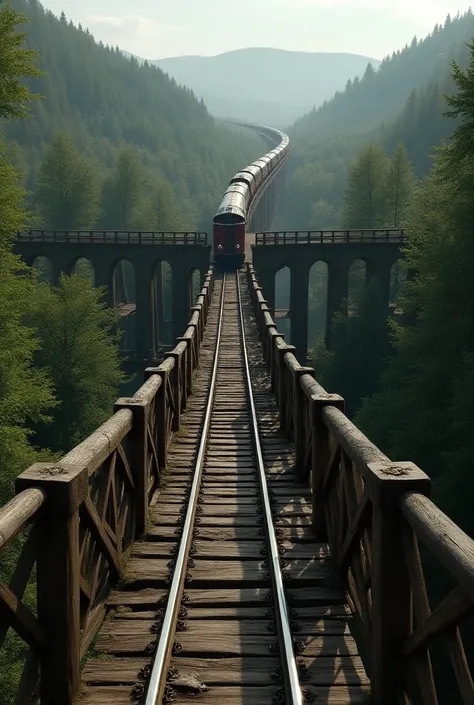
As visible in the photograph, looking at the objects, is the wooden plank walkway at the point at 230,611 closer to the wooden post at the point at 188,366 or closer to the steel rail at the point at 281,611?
the steel rail at the point at 281,611

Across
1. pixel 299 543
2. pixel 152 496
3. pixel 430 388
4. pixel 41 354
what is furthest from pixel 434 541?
pixel 41 354

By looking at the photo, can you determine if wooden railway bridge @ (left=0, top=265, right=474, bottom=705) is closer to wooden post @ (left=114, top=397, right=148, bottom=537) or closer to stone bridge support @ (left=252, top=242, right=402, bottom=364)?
wooden post @ (left=114, top=397, right=148, bottom=537)

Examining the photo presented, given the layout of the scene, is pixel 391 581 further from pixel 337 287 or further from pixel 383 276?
pixel 383 276

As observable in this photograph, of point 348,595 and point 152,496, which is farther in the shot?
point 152,496

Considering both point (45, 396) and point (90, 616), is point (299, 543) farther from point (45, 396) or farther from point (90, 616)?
point (45, 396)

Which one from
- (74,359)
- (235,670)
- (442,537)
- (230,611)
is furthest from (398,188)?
(442,537)

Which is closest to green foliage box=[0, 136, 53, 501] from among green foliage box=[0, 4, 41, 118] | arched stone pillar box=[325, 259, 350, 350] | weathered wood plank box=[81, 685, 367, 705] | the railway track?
green foliage box=[0, 4, 41, 118]
